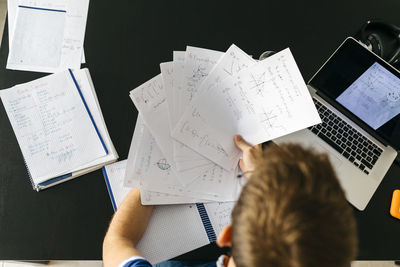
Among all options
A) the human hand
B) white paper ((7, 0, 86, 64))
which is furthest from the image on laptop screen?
white paper ((7, 0, 86, 64))

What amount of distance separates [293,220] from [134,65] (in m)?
0.64

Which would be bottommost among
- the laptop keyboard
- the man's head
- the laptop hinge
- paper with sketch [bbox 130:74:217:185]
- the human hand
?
paper with sketch [bbox 130:74:217:185]

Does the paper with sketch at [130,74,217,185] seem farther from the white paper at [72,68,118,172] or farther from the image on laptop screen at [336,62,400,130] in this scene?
the image on laptop screen at [336,62,400,130]

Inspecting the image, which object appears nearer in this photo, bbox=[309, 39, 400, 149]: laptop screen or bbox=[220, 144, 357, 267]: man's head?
bbox=[220, 144, 357, 267]: man's head

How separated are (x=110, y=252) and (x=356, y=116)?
2.47ft

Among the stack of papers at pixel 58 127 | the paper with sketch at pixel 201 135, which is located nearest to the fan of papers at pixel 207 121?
the paper with sketch at pixel 201 135

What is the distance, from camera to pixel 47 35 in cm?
88

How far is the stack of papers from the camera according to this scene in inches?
30.4

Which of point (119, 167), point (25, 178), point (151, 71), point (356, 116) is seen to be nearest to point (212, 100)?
point (151, 71)

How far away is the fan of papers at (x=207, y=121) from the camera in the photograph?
2.59 feet

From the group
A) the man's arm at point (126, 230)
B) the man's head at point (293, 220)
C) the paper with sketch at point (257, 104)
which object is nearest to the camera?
the man's head at point (293, 220)

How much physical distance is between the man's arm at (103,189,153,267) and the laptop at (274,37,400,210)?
41 cm

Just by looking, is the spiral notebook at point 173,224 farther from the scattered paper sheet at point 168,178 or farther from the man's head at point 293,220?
the man's head at point 293,220

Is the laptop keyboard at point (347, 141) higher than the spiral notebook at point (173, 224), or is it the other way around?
the laptop keyboard at point (347, 141)
